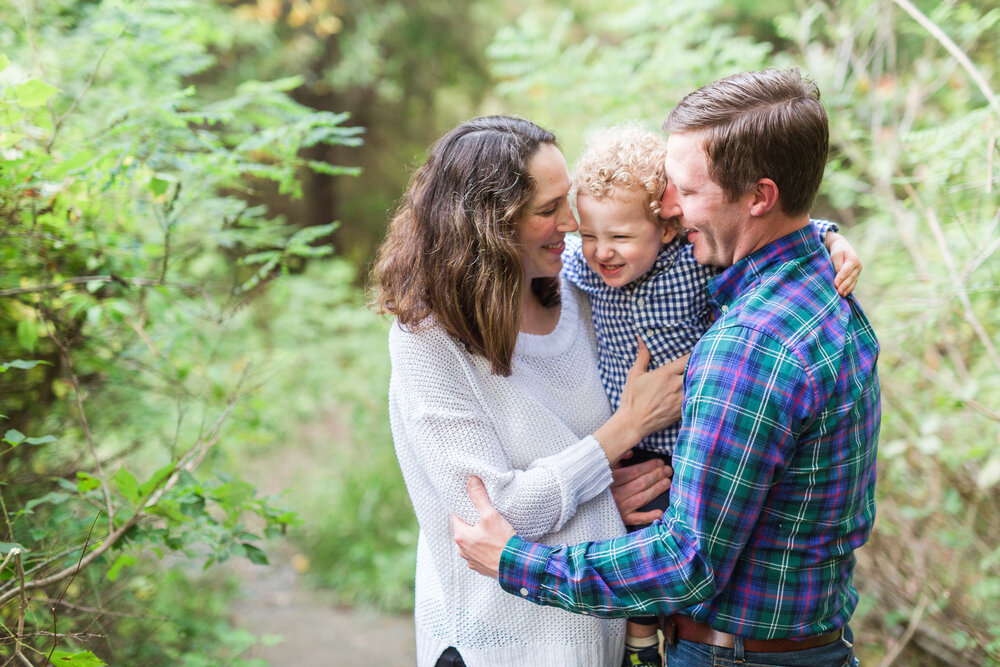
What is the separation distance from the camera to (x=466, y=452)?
64.3 inches

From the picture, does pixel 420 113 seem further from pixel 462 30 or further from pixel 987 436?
pixel 987 436

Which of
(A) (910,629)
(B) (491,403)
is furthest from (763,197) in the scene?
(A) (910,629)

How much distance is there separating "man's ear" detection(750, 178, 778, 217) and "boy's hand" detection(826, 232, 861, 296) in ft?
0.73

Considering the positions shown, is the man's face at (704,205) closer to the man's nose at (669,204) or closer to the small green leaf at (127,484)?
the man's nose at (669,204)

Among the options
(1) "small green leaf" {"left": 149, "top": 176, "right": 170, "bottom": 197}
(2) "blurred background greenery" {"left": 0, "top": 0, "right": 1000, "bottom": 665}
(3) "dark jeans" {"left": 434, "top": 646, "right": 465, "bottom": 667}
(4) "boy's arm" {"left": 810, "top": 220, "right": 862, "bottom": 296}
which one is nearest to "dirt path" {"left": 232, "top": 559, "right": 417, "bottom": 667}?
(2) "blurred background greenery" {"left": 0, "top": 0, "right": 1000, "bottom": 665}

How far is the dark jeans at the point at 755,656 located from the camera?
4.95 feet

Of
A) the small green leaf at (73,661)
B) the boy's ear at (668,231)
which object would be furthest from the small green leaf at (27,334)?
the boy's ear at (668,231)

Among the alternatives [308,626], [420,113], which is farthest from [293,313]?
[420,113]

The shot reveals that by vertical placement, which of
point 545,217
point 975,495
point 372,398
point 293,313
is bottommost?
point 372,398

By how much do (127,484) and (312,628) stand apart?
2693 mm

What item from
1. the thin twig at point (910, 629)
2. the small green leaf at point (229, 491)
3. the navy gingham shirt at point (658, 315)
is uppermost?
the navy gingham shirt at point (658, 315)

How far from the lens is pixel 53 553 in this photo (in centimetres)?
199

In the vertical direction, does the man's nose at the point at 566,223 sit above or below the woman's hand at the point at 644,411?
above

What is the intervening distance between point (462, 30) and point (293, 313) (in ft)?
12.2
